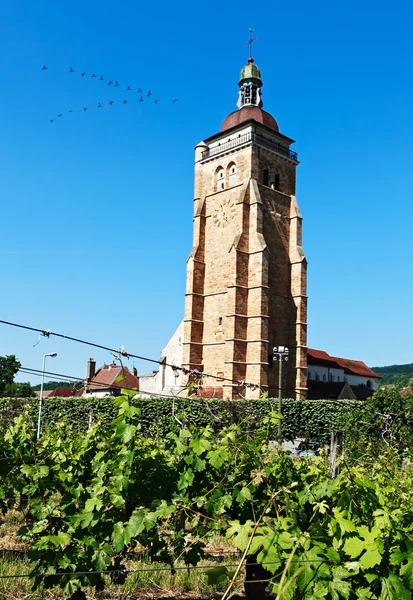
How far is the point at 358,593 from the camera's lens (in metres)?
3.14

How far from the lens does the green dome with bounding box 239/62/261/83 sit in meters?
46.5

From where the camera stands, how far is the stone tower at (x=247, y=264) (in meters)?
36.2

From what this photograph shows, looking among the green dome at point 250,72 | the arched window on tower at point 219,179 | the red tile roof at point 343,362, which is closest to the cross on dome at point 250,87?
the green dome at point 250,72

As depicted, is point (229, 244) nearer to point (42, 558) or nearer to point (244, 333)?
point (244, 333)

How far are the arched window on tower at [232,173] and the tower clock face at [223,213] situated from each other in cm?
176

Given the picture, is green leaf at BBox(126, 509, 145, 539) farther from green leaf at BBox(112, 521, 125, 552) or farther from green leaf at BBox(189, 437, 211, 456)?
green leaf at BBox(189, 437, 211, 456)

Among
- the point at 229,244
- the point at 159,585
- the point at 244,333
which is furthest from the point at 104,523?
the point at 229,244

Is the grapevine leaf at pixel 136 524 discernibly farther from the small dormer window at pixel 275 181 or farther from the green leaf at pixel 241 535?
the small dormer window at pixel 275 181

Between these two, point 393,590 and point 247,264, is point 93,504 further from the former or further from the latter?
point 247,264

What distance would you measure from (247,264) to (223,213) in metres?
5.09

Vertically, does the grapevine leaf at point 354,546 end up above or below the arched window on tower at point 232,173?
below

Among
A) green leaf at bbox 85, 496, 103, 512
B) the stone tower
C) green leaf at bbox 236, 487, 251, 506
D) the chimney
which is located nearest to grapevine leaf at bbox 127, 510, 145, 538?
green leaf at bbox 85, 496, 103, 512

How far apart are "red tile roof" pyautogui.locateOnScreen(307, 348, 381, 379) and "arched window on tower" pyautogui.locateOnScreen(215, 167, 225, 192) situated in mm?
21840

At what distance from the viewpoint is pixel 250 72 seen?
4653 centimetres
